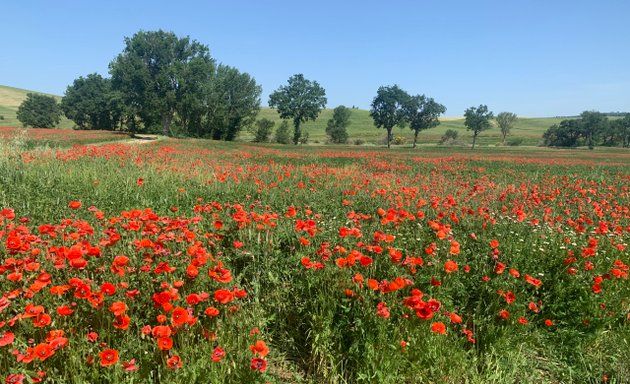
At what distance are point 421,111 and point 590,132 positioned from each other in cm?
4770

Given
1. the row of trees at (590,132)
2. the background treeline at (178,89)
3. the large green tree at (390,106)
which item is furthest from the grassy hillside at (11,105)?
the row of trees at (590,132)

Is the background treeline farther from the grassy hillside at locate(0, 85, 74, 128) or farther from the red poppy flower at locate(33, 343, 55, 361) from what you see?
the red poppy flower at locate(33, 343, 55, 361)

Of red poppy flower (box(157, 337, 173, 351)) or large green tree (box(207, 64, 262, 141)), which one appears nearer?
red poppy flower (box(157, 337, 173, 351))

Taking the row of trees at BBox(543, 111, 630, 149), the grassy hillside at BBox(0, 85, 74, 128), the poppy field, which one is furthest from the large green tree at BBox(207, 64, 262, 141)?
the row of trees at BBox(543, 111, 630, 149)

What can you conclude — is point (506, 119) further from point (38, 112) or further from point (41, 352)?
point (38, 112)

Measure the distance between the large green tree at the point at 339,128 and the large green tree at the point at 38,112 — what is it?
2361 inches

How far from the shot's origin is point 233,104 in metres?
63.2

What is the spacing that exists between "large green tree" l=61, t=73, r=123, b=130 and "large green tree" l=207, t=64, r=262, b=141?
20049 millimetres

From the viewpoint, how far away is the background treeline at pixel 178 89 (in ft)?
154

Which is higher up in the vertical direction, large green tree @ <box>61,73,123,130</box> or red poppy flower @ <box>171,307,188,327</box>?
large green tree @ <box>61,73,123,130</box>

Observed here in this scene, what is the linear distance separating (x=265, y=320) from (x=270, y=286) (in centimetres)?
65

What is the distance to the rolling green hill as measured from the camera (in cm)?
8803

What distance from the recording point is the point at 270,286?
3760 mm

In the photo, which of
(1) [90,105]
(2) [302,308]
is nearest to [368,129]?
(1) [90,105]
